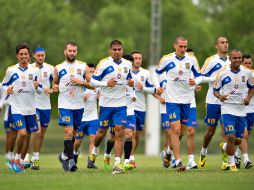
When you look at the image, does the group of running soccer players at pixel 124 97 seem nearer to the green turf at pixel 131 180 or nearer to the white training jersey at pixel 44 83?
the white training jersey at pixel 44 83

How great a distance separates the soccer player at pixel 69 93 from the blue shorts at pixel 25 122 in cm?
89

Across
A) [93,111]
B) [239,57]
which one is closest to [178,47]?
[239,57]

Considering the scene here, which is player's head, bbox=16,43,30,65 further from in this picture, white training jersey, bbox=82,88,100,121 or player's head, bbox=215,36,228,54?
player's head, bbox=215,36,228,54

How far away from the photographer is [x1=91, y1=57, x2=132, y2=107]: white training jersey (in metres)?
20.3

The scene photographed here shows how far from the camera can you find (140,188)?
16453 millimetres

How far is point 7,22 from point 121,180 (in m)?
43.7

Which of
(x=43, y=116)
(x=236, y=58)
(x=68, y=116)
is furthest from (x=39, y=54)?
(x=236, y=58)

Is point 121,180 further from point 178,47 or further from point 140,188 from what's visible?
point 178,47

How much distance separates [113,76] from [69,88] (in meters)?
1.49

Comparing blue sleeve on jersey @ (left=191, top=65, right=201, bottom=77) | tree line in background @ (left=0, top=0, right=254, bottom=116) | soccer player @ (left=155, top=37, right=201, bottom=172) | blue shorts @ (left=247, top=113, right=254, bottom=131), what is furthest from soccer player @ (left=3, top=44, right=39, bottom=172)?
tree line in background @ (left=0, top=0, right=254, bottom=116)

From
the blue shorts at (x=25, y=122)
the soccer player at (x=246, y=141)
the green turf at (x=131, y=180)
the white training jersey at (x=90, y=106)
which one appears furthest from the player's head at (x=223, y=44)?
the blue shorts at (x=25, y=122)

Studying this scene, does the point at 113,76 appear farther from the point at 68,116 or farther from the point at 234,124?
the point at 234,124

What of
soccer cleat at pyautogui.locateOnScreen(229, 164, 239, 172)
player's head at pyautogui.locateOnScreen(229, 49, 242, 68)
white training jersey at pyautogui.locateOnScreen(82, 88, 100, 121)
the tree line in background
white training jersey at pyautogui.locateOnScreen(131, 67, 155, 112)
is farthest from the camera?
the tree line in background

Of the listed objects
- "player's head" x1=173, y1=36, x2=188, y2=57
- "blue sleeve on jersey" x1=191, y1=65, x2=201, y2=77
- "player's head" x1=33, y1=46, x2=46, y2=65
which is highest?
"player's head" x1=33, y1=46, x2=46, y2=65
